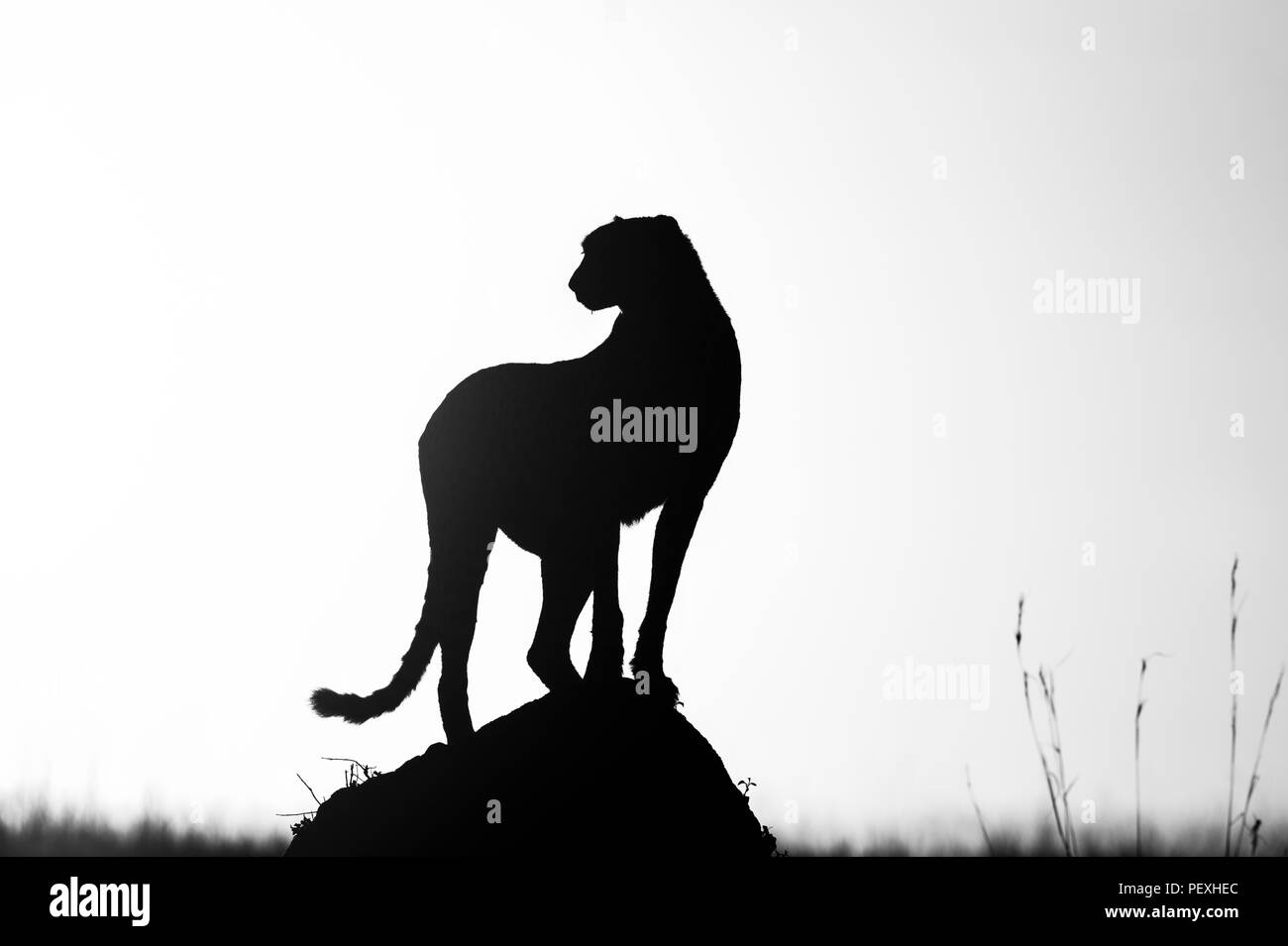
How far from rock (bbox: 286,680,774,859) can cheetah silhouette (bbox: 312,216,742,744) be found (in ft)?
0.60

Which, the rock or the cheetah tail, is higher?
the cheetah tail

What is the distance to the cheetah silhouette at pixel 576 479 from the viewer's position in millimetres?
6738

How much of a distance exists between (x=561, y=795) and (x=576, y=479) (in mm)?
1600

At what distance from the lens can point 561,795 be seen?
655 cm

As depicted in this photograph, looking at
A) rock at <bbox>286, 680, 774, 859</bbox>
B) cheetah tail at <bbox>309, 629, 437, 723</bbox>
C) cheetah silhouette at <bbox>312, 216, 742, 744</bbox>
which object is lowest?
rock at <bbox>286, 680, 774, 859</bbox>

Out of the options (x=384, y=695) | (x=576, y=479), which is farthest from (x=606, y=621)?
(x=384, y=695)

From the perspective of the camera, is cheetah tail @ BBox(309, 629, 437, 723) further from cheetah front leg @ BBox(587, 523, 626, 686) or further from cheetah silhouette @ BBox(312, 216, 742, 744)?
cheetah front leg @ BBox(587, 523, 626, 686)

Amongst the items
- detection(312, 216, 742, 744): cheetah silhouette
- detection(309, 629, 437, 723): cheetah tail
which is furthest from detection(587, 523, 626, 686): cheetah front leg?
detection(309, 629, 437, 723): cheetah tail

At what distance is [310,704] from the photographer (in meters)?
6.92

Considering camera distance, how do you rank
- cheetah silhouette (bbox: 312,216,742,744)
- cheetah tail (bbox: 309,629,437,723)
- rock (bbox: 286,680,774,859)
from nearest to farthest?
rock (bbox: 286,680,774,859), cheetah silhouette (bbox: 312,216,742,744), cheetah tail (bbox: 309,629,437,723)

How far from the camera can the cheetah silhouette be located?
674 centimetres

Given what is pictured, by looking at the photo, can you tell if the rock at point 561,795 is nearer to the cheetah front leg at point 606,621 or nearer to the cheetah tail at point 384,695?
the cheetah front leg at point 606,621

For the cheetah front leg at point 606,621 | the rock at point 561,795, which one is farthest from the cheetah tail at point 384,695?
the cheetah front leg at point 606,621
